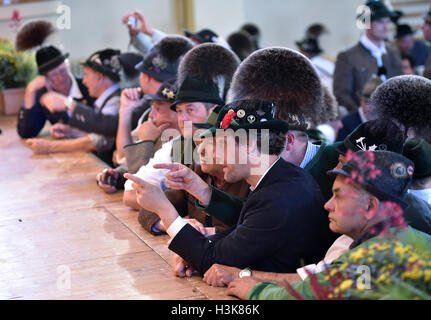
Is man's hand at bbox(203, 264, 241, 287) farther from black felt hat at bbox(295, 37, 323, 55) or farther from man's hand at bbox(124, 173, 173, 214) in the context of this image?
black felt hat at bbox(295, 37, 323, 55)

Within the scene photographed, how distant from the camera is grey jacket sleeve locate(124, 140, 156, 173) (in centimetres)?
377

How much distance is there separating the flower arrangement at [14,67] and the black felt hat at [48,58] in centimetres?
151

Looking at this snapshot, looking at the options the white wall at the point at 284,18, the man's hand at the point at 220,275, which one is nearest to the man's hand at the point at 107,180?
the man's hand at the point at 220,275

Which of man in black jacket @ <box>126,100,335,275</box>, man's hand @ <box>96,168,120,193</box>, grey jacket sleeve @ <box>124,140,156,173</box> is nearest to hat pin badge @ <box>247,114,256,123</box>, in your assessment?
man in black jacket @ <box>126,100,335,275</box>

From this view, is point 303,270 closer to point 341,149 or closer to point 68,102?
point 341,149

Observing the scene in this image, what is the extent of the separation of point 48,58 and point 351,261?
454 centimetres

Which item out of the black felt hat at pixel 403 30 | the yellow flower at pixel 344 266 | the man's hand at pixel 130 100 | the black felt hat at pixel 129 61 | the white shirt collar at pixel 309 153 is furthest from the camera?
the black felt hat at pixel 403 30

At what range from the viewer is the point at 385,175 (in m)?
2.15

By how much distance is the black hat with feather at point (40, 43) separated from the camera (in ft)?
19.4

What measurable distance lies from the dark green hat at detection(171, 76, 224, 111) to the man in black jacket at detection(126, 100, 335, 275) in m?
0.73

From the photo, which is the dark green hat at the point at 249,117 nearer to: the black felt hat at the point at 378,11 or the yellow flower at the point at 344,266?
the yellow flower at the point at 344,266

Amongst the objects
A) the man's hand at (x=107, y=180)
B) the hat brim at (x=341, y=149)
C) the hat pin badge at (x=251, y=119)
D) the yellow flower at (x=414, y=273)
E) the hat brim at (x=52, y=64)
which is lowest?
the man's hand at (x=107, y=180)
